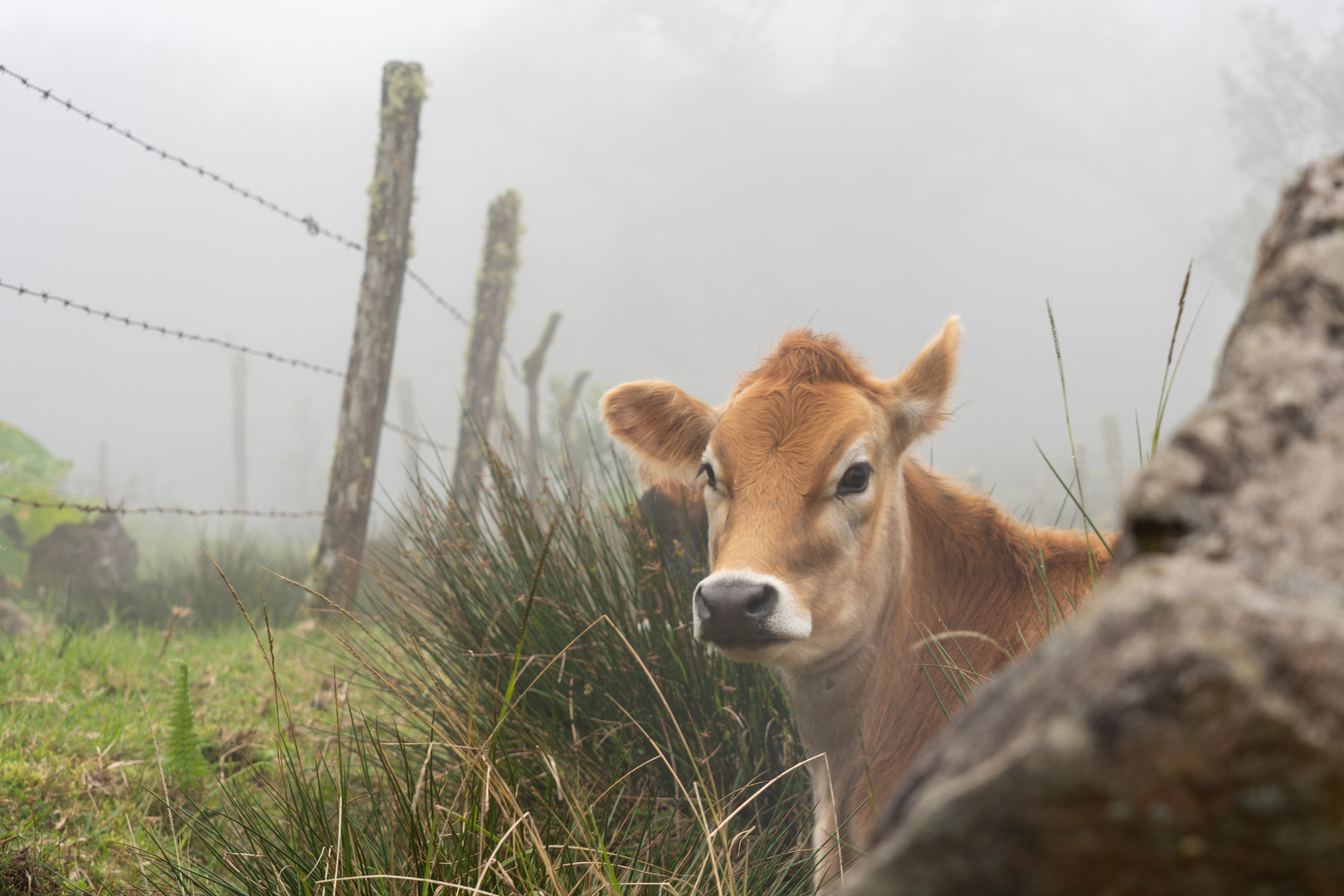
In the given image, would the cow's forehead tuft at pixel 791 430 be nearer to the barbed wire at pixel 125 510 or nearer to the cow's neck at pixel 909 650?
the cow's neck at pixel 909 650

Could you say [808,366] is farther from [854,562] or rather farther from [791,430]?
[854,562]

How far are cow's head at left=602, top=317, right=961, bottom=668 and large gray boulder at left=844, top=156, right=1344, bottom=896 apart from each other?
1.58 meters

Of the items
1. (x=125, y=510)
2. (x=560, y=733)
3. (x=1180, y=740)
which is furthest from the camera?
(x=125, y=510)

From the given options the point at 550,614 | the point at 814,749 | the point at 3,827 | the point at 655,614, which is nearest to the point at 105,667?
the point at 3,827

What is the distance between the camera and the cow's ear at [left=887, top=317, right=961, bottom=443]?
2.83 meters

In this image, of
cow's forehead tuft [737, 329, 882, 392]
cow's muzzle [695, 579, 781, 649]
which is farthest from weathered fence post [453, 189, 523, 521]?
cow's muzzle [695, 579, 781, 649]

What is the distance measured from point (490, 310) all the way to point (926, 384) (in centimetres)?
725

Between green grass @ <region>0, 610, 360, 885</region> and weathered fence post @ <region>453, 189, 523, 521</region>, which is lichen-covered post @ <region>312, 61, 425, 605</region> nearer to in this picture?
green grass @ <region>0, 610, 360, 885</region>

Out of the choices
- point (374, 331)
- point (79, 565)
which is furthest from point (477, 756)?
point (79, 565)

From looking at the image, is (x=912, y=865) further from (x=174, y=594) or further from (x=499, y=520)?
(x=174, y=594)

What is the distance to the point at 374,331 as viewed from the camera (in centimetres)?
574

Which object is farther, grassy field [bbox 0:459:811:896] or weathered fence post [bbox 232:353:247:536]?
weathered fence post [bbox 232:353:247:536]

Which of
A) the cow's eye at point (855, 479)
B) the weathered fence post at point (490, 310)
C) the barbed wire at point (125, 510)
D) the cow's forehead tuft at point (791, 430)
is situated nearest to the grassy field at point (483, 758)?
the cow's forehead tuft at point (791, 430)

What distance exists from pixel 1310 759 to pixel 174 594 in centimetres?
843
